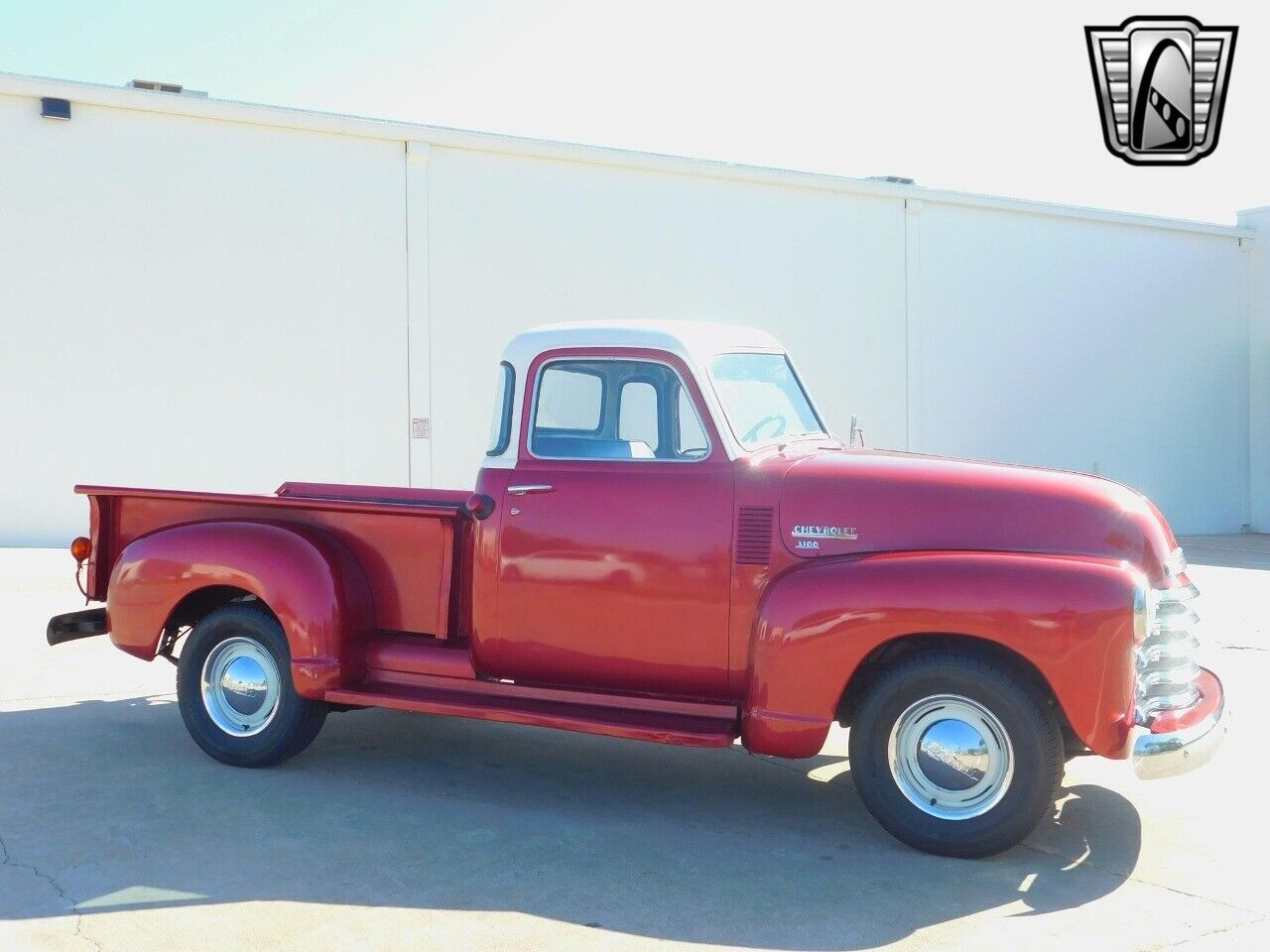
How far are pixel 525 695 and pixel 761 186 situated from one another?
566 inches

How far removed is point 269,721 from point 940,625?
3069 mm

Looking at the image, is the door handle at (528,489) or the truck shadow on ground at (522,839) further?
the door handle at (528,489)

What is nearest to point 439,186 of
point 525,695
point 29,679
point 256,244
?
point 256,244

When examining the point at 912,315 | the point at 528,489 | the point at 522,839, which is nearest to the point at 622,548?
the point at 528,489

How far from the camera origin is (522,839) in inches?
202

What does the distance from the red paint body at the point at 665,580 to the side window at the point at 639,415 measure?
0.20m

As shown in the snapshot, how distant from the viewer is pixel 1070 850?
5.07 m

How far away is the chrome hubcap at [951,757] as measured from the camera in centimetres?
482

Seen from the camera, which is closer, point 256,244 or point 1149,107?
point 1149,107

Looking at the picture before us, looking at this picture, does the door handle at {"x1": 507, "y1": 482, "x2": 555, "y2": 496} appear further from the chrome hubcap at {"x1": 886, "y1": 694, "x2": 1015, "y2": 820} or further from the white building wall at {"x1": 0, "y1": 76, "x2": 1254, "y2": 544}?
the white building wall at {"x1": 0, "y1": 76, "x2": 1254, "y2": 544}

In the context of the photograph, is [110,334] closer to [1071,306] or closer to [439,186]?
[439,186]

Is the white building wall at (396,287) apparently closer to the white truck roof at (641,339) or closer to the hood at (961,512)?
the white truck roof at (641,339)

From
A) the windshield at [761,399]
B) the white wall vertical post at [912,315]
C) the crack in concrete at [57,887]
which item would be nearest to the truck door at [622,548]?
the windshield at [761,399]

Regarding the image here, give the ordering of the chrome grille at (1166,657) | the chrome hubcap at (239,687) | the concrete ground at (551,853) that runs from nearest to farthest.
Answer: the concrete ground at (551,853) → the chrome grille at (1166,657) → the chrome hubcap at (239,687)
